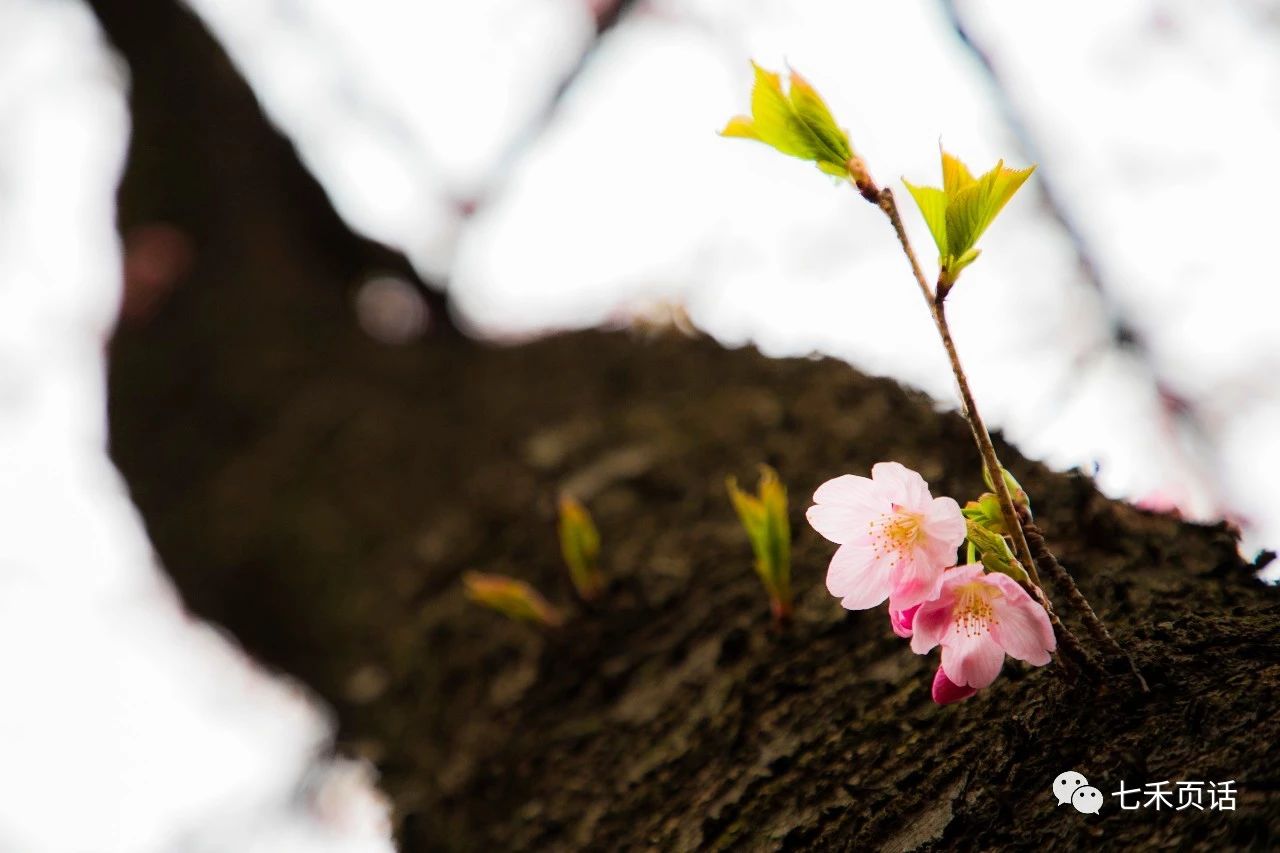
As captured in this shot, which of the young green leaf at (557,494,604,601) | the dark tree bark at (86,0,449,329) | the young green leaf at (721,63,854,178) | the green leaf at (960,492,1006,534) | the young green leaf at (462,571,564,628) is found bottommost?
the young green leaf at (462,571,564,628)

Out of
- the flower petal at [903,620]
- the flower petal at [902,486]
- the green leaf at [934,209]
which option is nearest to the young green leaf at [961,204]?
the green leaf at [934,209]

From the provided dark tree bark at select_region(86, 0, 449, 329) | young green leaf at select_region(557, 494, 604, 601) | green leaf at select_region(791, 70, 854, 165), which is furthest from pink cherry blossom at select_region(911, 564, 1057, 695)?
dark tree bark at select_region(86, 0, 449, 329)

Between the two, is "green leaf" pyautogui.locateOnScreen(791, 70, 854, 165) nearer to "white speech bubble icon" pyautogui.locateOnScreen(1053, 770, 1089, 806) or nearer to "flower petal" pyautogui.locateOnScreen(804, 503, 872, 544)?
"flower petal" pyautogui.locateOnScreen(804, 503, 872, 544)

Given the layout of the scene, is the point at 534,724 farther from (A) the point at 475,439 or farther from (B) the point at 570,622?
(A) the point at 475,439

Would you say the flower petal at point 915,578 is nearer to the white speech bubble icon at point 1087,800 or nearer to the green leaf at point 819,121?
the white speech bubble icon at point 1087,800

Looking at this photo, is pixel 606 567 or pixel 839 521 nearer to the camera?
pixel 839 521

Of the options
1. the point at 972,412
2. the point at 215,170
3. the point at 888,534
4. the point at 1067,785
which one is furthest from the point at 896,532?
the point at 215,170

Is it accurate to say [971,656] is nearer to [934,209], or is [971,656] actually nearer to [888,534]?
[888,534]
